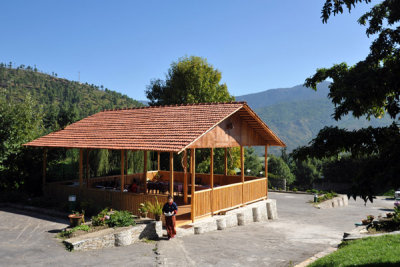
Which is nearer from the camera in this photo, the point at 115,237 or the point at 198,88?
the point at 115,237

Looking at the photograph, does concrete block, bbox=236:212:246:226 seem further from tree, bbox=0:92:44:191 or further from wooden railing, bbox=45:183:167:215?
tree, bbox=0:92:44:191

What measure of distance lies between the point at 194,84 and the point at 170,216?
2915cm

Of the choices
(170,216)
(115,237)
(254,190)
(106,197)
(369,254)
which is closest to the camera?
(369,254)

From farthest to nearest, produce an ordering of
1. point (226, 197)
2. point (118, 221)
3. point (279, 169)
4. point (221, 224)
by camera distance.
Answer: point (279, 169) → point (226, 197) → point (221, 224) → point (118, 221)

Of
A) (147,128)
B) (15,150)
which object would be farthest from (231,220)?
(15,150)

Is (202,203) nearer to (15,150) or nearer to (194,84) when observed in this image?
(15,150)

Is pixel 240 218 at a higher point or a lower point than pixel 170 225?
lower

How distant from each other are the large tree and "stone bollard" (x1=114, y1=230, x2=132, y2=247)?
21.4ft

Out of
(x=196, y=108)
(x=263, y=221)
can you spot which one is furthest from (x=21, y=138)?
(x=263, y=221)

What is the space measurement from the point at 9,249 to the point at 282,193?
82.1 feet

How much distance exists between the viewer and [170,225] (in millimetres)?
12125

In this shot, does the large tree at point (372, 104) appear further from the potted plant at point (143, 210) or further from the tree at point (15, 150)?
the tree at point (15, 150)

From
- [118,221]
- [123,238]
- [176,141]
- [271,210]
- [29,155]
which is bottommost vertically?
[271,210]

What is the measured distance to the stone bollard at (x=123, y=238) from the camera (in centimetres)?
1130
